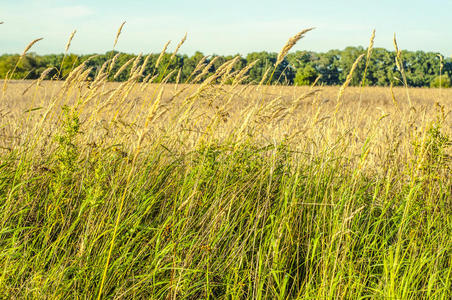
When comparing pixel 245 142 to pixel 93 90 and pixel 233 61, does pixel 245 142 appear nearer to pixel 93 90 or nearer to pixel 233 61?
pixel 233 61

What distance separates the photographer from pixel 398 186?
3.42 m

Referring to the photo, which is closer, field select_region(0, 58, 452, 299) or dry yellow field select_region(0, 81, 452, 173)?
field select_region(0, 58, 452, 299)

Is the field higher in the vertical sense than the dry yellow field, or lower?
lower

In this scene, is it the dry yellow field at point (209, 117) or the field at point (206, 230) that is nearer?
the field at point (206, 230)

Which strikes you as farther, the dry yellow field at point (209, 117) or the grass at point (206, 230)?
the dry yellow field at point (209, 117)

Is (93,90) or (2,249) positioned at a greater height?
(93,90)

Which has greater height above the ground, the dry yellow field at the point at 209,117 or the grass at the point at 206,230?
the dry yellow field at the point at 209,117

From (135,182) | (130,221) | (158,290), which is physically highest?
(135,182)

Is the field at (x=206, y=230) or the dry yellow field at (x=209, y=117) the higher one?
the dry yellow field at (x=209, y=117)

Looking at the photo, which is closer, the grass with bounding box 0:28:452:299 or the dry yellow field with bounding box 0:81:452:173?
the grass with bounding box 0:28:452:299

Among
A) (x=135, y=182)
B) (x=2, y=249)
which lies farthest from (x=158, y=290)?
(x=2, y=249)

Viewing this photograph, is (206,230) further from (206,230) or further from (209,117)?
(209,117)

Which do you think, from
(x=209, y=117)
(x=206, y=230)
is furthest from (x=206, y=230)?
(x=209, y=117)

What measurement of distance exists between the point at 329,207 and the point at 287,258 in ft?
1.75
